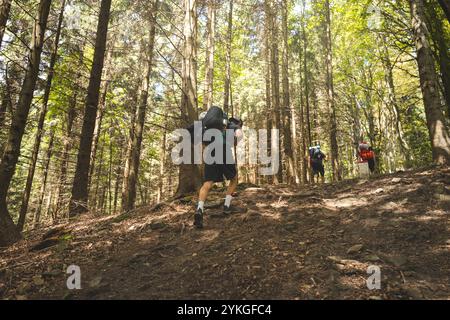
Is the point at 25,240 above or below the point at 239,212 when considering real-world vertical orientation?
below

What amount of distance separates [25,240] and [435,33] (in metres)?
13.0

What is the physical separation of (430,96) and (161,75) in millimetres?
10612

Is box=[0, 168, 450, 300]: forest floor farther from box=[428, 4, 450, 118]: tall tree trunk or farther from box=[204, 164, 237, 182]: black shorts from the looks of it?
box=[428, 4, 450, 118]: tall tree trunk

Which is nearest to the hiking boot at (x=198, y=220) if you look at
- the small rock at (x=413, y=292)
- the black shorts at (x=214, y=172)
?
the black shorts at (x=214, y=172)

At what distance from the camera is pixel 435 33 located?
966cm

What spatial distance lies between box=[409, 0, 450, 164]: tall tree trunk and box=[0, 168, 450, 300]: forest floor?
87 cm

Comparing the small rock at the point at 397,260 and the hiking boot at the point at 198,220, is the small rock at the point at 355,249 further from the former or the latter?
the hiking boot at the point at 198,220

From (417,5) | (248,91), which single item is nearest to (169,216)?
(417,5)

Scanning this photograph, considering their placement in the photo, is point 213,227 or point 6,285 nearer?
point 6,285

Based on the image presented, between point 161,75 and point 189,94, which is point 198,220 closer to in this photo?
point 189,94

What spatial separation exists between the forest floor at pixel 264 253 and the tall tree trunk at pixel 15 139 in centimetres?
44

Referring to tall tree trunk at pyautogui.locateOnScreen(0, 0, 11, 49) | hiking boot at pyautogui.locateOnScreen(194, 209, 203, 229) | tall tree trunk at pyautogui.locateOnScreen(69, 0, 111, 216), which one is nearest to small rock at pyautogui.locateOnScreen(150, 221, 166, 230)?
hiking boot at pyautogui.locateOnScreen(194, 209, 203, 229)
